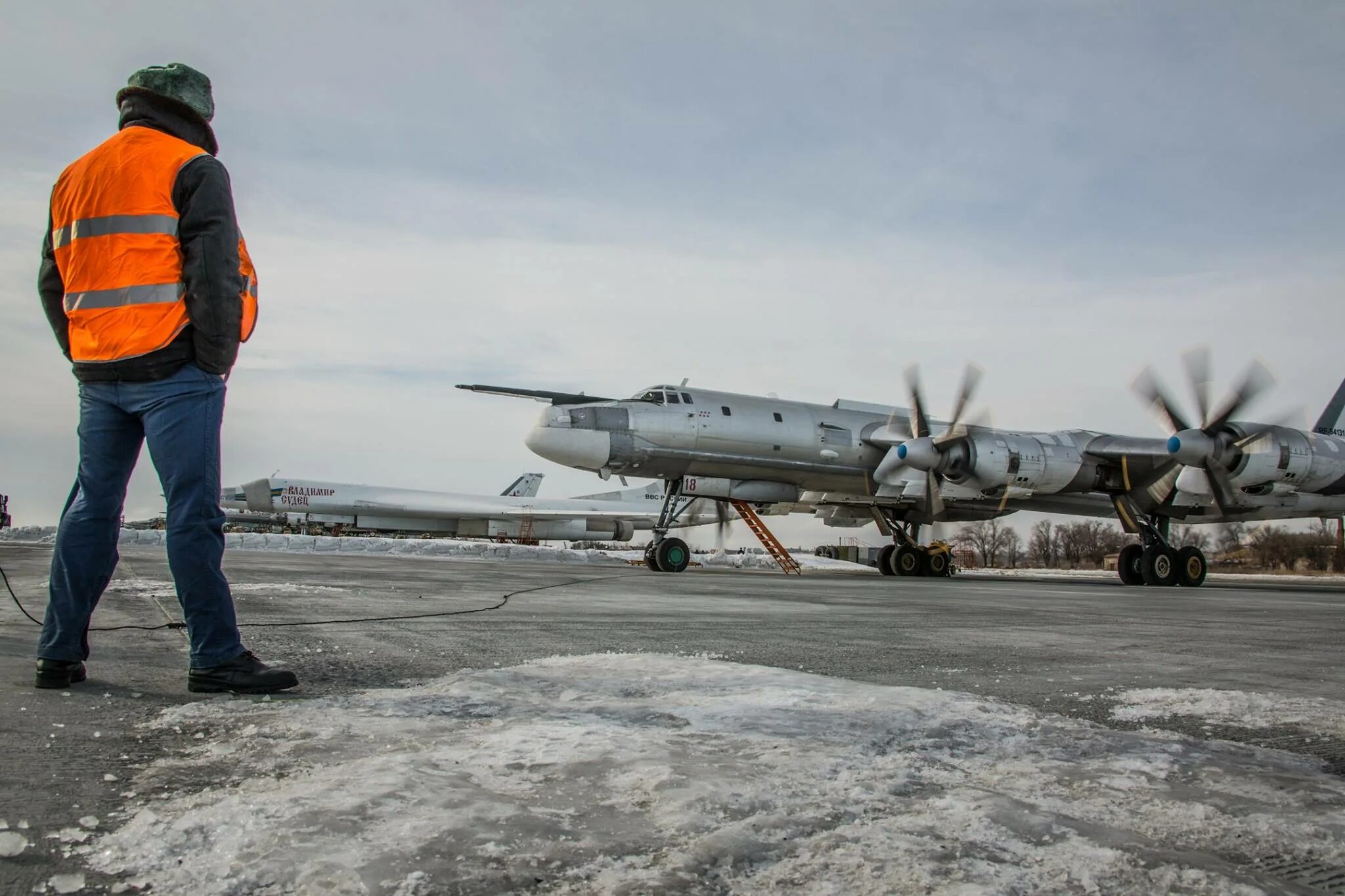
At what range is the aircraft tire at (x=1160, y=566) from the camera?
1986 centimetres

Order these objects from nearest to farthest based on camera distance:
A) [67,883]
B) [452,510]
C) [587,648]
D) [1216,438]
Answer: [67,883] < [587,648] < [1216,438] < [452,510]

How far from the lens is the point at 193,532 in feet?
9.29

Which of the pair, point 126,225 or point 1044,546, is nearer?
Answer: point 126,225

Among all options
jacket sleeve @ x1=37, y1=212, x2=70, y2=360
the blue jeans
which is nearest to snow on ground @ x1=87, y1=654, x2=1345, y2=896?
the blue jeans

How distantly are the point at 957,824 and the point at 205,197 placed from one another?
2860mm

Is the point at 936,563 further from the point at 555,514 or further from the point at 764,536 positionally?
the point at 555,514

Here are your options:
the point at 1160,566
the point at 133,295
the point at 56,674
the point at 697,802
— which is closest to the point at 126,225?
the point at 133,295

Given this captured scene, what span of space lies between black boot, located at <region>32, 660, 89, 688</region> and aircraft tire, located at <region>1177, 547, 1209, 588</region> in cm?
2157

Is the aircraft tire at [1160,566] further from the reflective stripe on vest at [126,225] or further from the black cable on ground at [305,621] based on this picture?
the reflective stripe on vest at [126,225]

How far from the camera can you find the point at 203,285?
9.48 ft

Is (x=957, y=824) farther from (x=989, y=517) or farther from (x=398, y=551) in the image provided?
(x=398, y=551)

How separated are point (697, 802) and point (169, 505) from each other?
2149mm

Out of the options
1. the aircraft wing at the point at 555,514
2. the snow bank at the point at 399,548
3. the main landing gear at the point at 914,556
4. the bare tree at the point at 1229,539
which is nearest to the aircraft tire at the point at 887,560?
the main landing gear at the point at 914,556

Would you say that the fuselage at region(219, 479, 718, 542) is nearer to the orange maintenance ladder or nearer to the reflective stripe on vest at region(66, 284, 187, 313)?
the orange maintenance ladder
